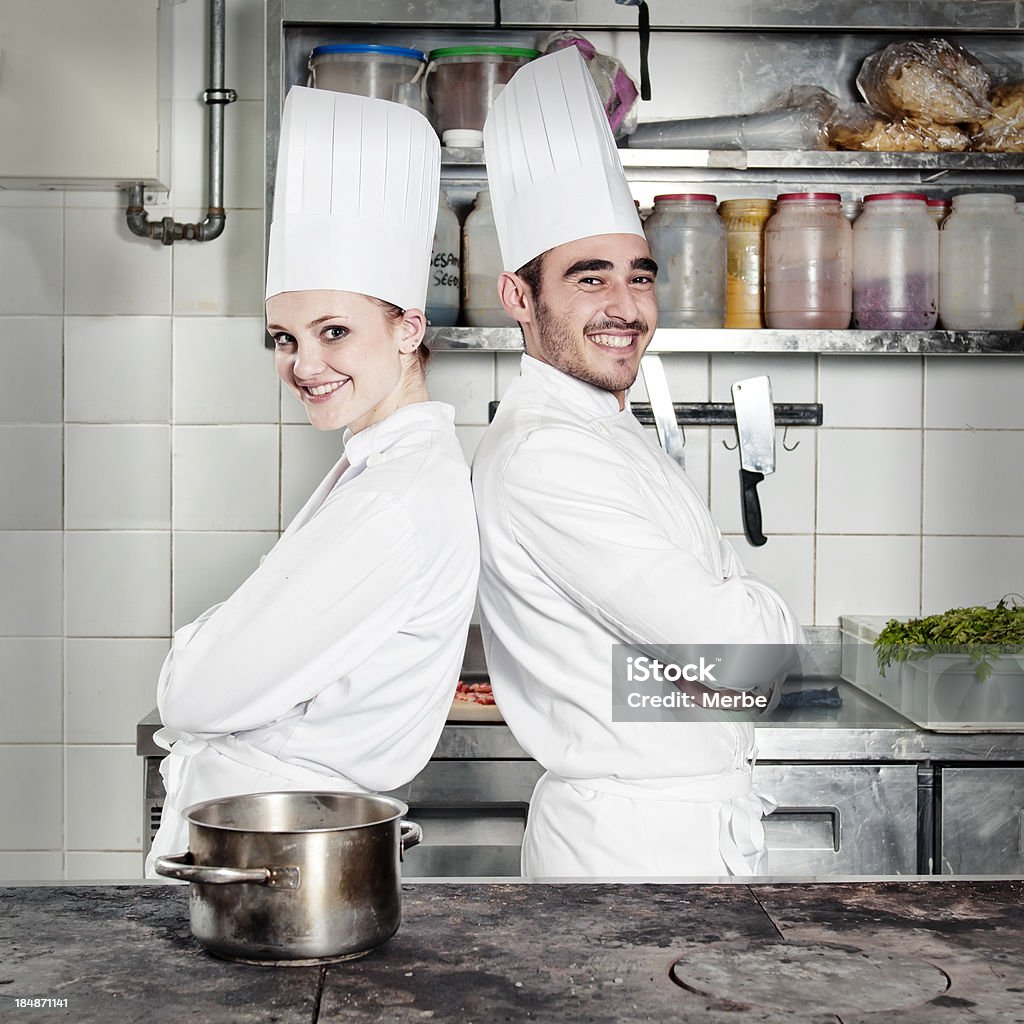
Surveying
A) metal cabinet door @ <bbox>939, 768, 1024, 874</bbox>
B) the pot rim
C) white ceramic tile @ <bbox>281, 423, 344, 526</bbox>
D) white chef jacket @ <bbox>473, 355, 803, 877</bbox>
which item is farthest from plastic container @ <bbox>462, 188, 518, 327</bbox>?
the pot rim

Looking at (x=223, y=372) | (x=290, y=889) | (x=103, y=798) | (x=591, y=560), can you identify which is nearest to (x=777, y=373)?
(x=223, y=372)

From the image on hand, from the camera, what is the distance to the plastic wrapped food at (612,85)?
228 centimetres

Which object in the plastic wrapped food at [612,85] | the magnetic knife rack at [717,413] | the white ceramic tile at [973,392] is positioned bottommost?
the magnetic knife rack at [717,413]

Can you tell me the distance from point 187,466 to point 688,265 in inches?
41.7

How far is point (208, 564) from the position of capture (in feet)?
8.41

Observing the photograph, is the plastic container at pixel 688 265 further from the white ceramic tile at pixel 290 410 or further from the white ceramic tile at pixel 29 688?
the white ceramic tile at pixel 29 688

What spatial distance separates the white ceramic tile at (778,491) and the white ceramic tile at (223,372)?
900 mm

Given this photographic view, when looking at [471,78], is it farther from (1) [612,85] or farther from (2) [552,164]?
(2) [552,164]

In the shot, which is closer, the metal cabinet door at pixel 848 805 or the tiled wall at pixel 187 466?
the metal cabinet door at pixel 848 805

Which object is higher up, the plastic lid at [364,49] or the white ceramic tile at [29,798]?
the plastic lid at [364,49]

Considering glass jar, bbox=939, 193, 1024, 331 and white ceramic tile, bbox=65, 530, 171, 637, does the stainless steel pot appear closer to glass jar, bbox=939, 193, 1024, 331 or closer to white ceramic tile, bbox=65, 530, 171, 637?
white ceramic tile, bbox=65, 530, 171, 637

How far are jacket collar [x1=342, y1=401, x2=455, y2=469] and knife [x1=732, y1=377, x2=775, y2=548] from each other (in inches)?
29.3

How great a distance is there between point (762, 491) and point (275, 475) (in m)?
0.98

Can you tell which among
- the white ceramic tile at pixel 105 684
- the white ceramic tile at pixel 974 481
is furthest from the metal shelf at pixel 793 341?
the white ceramic tile at pixel 105 684
